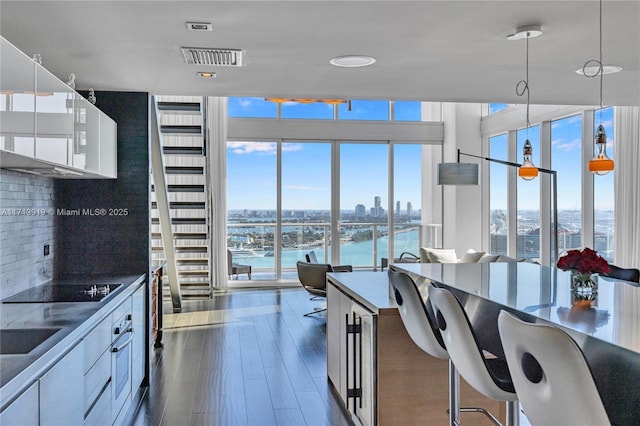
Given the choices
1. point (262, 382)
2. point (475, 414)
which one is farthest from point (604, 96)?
point (262, 382)

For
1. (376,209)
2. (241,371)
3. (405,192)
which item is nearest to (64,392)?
(241,371)

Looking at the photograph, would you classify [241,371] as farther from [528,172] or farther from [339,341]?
[528,172]

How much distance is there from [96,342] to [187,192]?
5.63m

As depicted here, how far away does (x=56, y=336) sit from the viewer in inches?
91.0

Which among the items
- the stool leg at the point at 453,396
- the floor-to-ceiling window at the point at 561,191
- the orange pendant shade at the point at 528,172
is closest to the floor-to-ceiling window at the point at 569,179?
the floor-to-ceiling window at the point at 561,191

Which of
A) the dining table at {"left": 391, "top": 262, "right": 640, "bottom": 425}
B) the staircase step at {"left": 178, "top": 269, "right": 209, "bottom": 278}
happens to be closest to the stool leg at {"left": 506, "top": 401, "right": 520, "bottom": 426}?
the dining table at {"left": 391, "top": 262, "right": 640, "bottom": 425}

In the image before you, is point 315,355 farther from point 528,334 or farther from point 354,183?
point 354,183

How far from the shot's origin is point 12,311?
115 inches

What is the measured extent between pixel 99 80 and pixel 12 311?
6.64 ft

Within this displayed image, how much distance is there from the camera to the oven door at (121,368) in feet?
10.9

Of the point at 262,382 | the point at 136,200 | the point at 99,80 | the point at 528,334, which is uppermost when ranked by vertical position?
the point at 99,80

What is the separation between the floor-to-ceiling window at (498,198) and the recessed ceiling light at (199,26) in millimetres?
7866

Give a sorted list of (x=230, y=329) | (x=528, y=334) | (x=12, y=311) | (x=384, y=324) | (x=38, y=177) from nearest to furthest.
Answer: (x=528, y=334)
(x=12, y=311)
(x=384, y=324)
(x=38, y=177)
(x=230, y=329)

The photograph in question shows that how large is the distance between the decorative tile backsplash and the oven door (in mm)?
726
